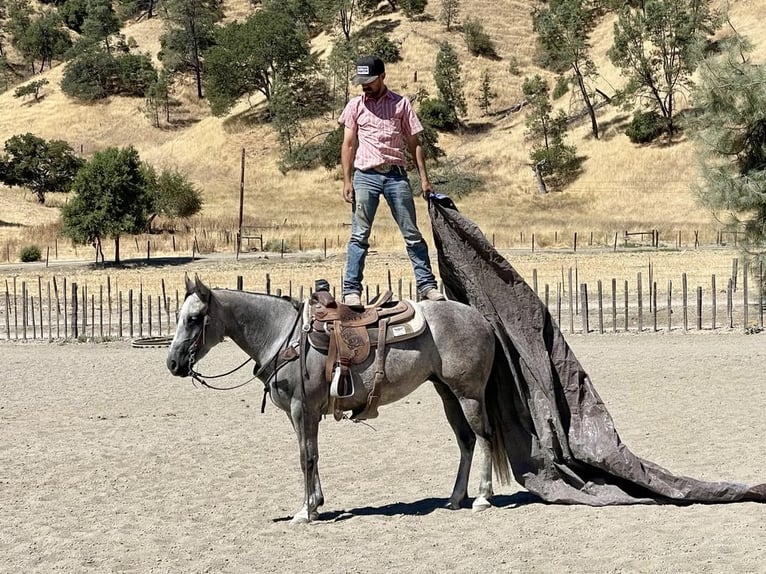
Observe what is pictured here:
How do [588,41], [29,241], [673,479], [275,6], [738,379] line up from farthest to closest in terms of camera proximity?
[275,6] < [588,41] < [29,241] < [738,379] < [673,479]

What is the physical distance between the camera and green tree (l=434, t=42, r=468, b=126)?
8844 centimetres

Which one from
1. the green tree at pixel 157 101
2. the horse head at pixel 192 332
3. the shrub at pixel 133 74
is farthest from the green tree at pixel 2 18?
the horse head at pixel 192 332

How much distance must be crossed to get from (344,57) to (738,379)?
7626cm

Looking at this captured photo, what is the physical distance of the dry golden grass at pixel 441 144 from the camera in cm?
5731

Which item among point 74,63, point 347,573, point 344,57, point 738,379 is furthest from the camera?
point 74,63

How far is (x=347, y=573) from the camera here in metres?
7.52

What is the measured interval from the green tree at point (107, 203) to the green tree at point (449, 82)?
41.1 m

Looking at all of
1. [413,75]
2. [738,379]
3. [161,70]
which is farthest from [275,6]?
[738,379]

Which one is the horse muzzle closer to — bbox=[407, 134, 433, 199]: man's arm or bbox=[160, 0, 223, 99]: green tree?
bbox=[407, 134, 433, 199]: man's arm

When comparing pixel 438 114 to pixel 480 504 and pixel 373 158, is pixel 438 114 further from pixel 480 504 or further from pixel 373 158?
pixel 480 504

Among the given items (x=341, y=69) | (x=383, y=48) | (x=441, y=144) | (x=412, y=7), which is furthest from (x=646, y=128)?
(x=412, y=7)

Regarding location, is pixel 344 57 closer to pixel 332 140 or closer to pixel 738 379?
pixel 332 140

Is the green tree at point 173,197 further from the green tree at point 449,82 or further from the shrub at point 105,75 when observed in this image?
the shrub at point 105,75

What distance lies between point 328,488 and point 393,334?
2.38 metres
